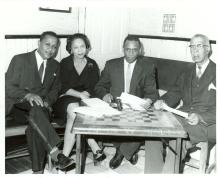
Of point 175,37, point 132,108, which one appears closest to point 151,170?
point 132,108

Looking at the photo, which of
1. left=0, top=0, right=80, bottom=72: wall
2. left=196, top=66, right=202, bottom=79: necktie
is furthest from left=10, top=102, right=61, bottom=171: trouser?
left=196, top=66, right=202, bottom=79: necktie

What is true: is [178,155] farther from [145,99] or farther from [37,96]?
[37,96]

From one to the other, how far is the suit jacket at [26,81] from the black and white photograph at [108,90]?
0.01 m

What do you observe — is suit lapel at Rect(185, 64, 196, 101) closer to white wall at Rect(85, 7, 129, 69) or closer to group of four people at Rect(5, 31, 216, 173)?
group of four people at Rect(5, 31, 216, 173)

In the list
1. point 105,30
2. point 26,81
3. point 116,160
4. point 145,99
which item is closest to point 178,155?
point 145,99

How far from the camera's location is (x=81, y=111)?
2287 mm

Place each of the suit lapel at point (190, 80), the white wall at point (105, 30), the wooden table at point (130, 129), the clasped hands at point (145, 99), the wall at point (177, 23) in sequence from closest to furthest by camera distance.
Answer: the wooden table at point (130, 129) → the clasped hands at point (145, 99) → the suit lapel at point (190, 80) → the wall at point (177, 23) → the white wall at point (105, 30)

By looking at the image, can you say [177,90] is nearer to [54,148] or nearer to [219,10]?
[219,10]

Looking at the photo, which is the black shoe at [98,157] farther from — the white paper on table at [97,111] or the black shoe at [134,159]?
the white paper on table at [97,111]

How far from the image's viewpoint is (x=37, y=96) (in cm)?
284

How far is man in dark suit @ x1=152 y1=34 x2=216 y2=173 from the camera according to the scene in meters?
2.48

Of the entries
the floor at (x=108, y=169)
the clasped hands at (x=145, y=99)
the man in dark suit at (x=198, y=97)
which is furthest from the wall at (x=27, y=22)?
the man in dark suit at (x=198, y=97)

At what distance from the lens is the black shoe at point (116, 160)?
3.07 meters

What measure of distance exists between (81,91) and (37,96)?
25.7 inches
